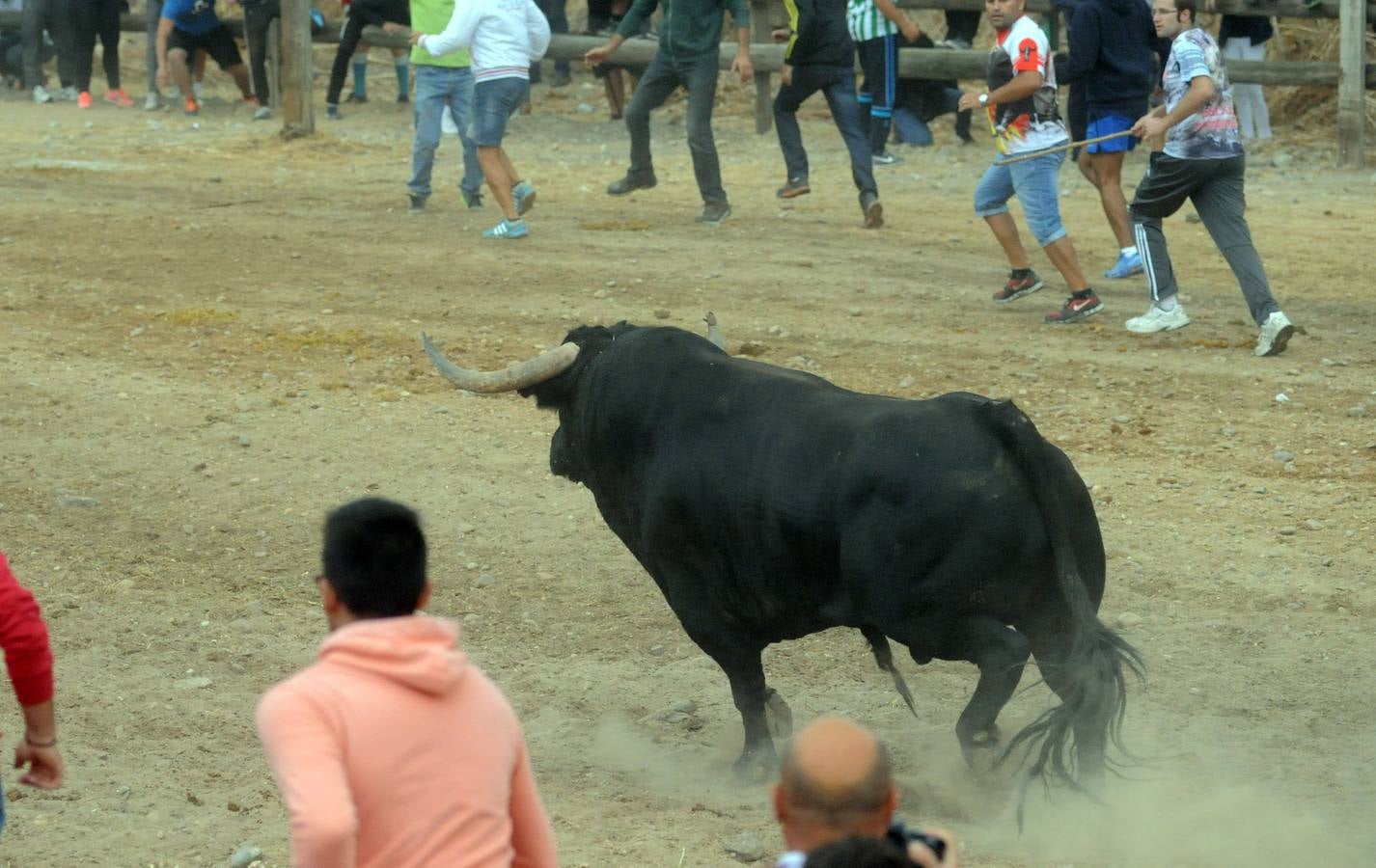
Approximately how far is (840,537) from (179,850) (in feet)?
6.48

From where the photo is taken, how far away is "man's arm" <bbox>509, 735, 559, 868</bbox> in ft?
9.86

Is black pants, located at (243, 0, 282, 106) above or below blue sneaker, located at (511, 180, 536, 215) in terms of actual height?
above

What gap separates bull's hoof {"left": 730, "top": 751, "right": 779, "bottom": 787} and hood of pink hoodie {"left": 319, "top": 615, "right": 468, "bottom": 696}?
2621 mm

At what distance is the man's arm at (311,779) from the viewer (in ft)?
8.59

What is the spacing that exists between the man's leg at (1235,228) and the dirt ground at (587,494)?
34 centimetres

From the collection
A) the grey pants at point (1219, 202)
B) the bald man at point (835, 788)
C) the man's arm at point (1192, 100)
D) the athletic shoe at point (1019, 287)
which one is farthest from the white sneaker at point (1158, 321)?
the bald man at point (835, 788)

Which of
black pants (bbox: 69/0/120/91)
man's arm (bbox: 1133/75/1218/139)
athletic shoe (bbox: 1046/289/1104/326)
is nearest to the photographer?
man's arm (bbox: 1133/75/1218/139)

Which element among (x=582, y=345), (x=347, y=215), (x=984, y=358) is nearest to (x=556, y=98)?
(x=347, y=215)

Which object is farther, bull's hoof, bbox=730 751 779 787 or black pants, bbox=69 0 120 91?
black pants, bbox=69 0 120 91

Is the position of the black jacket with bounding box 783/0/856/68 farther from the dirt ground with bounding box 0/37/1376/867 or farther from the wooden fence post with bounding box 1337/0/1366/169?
the wooden fence post with bounding box 1337/0/1366/169

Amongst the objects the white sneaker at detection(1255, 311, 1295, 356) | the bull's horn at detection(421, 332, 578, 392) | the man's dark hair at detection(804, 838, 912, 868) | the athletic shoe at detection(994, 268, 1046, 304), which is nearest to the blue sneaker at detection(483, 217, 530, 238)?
the athletic shoe at detection(994, 268, 1046, 304)

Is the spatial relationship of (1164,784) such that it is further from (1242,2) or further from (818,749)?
(1242,2)

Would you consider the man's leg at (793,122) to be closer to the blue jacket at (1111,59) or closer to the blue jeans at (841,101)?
the blue jeans at (841,101)

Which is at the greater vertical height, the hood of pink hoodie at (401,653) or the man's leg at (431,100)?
the hood of pink hoodie at (401,653)
